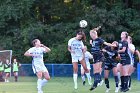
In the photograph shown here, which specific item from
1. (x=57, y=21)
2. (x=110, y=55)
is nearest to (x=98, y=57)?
(x=110, y=55)

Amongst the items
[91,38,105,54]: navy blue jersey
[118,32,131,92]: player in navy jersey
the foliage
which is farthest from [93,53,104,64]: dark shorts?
the foliage

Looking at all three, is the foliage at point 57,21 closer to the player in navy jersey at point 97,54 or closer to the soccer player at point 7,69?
the soccer player at point 7,69

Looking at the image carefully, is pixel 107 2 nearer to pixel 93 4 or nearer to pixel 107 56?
pixel 93 4

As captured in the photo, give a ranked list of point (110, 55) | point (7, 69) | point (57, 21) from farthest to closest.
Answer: point (57, 21) → point (7, 69) → point (110, 55)

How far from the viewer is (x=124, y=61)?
1870cm

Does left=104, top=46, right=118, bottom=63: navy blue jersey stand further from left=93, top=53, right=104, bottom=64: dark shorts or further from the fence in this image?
the fence

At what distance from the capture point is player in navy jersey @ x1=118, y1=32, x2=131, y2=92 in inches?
724

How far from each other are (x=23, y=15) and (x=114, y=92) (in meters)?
31.5

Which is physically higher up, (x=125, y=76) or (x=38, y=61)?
(x=38, y=61)

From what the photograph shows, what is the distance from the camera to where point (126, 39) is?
18781 millimetres

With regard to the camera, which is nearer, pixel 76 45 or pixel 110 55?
pixel 110 55

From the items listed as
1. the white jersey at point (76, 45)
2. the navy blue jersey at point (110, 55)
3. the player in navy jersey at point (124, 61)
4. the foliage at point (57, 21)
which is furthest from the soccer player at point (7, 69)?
the player in navy jersey at point (124, 61)

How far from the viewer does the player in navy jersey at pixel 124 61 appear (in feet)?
60.4

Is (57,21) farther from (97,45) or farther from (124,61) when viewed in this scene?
(124,61)
